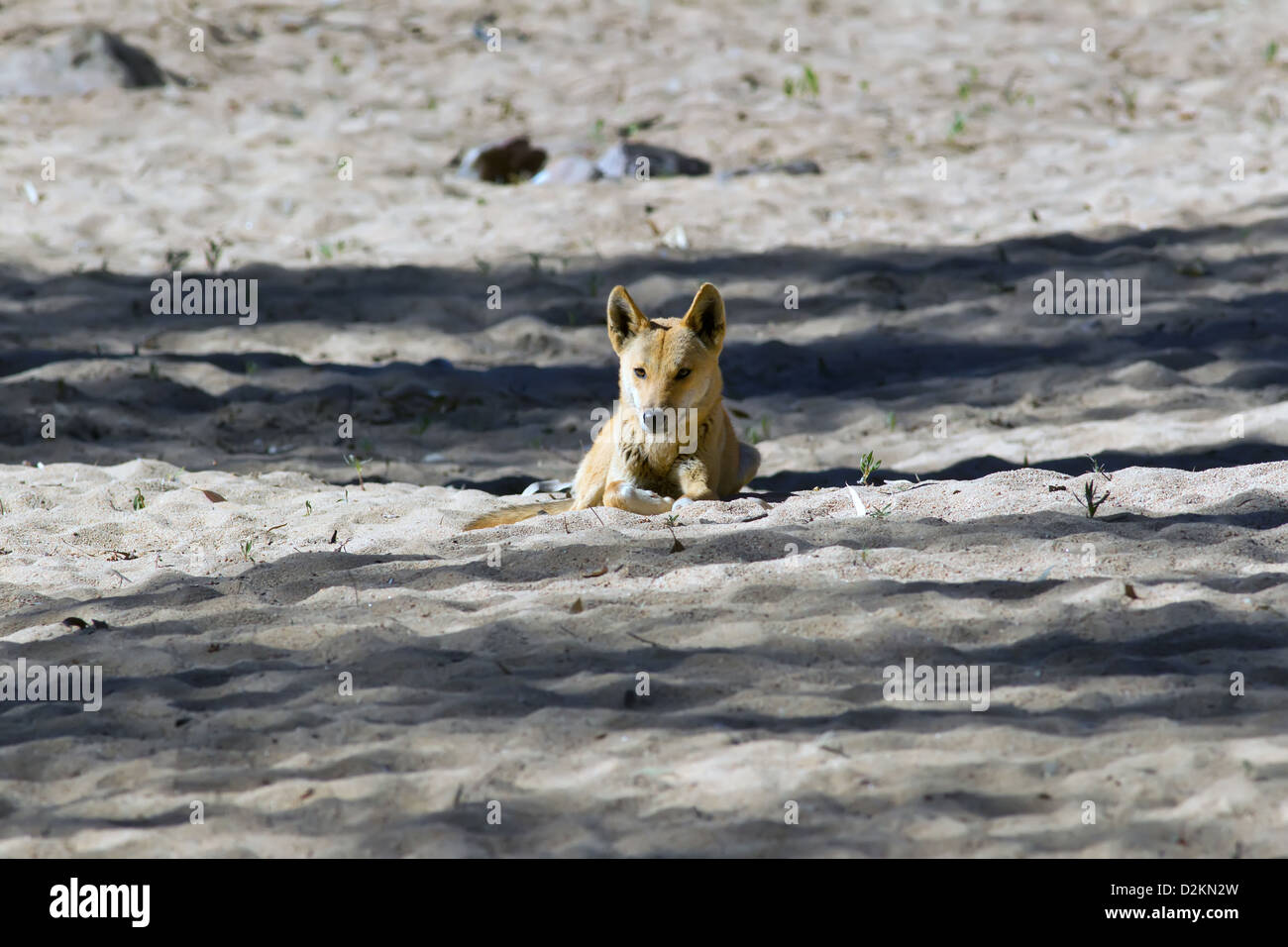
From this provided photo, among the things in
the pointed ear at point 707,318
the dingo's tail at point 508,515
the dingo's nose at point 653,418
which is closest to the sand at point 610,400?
the dingo's tail at point 508,515

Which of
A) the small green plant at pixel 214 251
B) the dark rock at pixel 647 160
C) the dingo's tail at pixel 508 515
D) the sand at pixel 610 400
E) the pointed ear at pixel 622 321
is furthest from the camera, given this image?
the dark rock at pixel 647 160

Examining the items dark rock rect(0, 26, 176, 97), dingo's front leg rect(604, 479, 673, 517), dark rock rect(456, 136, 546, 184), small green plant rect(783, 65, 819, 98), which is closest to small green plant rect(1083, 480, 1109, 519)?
dingo's front leg rect(604, 479, 673, 517)

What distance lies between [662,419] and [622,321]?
27.2 inches

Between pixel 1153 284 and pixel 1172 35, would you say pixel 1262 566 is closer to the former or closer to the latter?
pixel 1153 284

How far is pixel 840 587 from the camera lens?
15.3ft

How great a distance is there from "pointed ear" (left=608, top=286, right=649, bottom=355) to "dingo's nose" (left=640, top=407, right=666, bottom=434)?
525mm

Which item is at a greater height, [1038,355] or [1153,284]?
[1153,284]

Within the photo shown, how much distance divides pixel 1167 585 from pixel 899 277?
611 cm

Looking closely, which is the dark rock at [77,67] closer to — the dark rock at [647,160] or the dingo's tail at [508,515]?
the dark rock at [647,160]

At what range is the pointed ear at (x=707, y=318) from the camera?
6.36m

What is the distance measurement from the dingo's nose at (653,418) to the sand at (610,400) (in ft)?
1.59

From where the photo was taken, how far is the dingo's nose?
6.04 meters

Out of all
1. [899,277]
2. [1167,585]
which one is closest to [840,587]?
[1167,585]

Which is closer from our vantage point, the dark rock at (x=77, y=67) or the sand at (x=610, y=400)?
the sand at (x=610, y=400)
